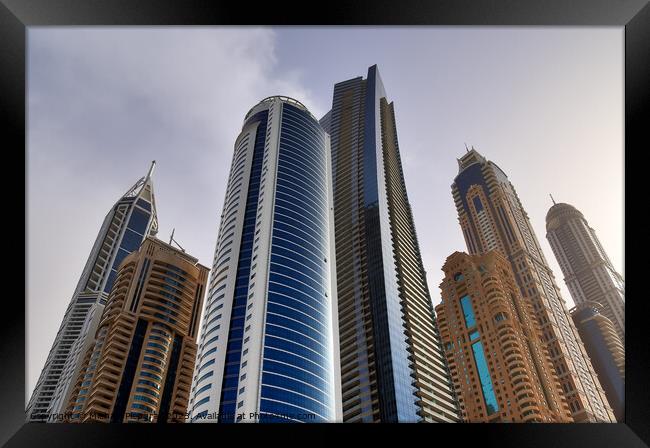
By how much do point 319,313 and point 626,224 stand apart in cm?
6158

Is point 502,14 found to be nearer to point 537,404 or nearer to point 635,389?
point 635,389

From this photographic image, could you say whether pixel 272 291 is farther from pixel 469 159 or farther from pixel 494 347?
pixel 469 159

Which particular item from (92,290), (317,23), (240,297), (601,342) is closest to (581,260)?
(601,342)

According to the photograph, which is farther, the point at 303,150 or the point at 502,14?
the point at 303,150

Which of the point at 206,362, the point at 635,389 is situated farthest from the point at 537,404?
the point at 635,389

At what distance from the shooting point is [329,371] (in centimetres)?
6078

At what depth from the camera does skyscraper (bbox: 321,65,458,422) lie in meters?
71.9

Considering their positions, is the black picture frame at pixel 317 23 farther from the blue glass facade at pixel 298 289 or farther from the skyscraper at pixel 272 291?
the blue glass facade at pixel 298 289

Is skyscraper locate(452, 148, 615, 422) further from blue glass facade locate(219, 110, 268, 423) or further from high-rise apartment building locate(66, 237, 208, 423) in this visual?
high-rise apartment building locate(66, 237, 208, 423)

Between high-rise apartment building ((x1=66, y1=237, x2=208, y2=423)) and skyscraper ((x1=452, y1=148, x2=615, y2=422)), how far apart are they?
60.5 meters

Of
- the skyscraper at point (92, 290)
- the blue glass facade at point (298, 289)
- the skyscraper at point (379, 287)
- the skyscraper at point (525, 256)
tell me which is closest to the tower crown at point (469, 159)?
the skyscraper at point (525, 256)

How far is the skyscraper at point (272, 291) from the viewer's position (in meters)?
53.5

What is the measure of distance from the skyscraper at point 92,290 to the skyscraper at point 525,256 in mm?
78896

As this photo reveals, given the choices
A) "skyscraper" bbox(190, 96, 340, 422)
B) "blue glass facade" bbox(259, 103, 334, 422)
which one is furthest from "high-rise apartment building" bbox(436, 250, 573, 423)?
"blue glass facade" bbox(259, 103, 334, 422)
